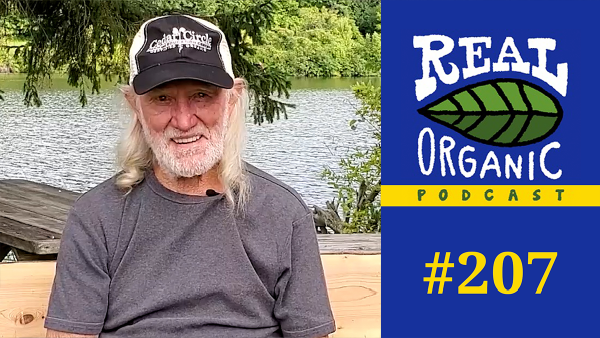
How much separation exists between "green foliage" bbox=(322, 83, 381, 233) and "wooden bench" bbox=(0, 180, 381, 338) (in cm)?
104

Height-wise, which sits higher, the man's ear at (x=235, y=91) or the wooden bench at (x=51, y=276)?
the man's ear at (x=235, y=91)

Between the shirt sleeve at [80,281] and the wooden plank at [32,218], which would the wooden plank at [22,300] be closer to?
the wooden plank at [32,218]

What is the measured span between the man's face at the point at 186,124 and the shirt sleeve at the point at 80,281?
0.75 feet

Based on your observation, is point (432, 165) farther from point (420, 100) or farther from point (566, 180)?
point (566, 180)

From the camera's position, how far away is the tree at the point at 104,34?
3.06 meters

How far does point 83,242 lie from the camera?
1.80 m

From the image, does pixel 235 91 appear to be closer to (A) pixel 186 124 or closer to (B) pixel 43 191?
(A) pixel 186 124

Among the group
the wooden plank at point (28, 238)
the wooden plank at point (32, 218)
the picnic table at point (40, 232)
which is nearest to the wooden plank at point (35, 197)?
the picnic table at point (40, 232)

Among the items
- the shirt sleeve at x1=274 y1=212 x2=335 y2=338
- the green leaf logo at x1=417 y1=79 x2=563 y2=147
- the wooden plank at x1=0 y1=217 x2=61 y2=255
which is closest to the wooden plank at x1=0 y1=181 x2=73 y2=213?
the wooden plank at x1=0 y1=217 x2=61 y2=255

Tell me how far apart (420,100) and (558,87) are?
1.26 ft

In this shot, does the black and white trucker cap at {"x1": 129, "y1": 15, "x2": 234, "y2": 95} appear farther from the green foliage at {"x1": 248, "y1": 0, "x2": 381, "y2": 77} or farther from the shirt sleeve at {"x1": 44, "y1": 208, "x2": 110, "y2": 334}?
the green foliage at {"x1": 248, "y1": 0, "x2": 381, "y2": 77}

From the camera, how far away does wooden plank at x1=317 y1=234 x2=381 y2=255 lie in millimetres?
2363

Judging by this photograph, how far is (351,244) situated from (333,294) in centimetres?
17

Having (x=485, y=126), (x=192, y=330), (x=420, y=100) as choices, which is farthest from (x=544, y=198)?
(x=192, y=330)
